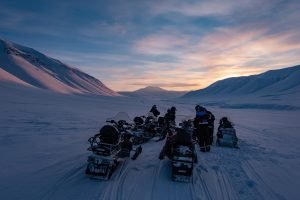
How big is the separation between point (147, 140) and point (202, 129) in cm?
294

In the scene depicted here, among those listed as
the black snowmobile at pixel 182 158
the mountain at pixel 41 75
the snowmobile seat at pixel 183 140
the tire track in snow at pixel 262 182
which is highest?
the mountain at pixel 41 75

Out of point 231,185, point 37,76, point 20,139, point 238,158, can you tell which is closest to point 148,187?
point 231,185

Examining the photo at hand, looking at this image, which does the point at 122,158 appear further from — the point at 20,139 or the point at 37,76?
the point at 37,76

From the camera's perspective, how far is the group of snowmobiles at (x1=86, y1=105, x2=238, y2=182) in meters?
7.94

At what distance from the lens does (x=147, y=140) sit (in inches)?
559

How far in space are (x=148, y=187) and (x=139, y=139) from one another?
227 inches

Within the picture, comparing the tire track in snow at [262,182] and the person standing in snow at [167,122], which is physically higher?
the person standing in snow at [167,122]

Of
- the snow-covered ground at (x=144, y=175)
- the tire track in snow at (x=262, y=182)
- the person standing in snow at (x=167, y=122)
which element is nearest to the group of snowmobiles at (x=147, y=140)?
the snow-covered ground at (x=144, y=175)

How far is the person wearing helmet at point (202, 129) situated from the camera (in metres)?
12.2

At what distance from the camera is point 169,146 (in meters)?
9.64

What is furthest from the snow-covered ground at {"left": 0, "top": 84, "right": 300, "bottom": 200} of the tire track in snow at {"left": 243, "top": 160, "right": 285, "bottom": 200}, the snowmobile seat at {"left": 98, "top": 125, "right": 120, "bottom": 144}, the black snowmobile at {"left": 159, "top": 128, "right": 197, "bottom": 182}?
the snowmobile seat at {"left": 98, "top": 125, "right": 120, "bottom": 144}

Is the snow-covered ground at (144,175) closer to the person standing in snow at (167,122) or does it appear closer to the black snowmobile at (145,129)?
the black snowmobile at (145,129)

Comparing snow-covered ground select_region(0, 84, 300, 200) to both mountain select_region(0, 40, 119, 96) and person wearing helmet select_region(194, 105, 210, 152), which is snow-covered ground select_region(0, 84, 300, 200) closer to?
person wearing helmet select_region(194, 105, 210, 152)

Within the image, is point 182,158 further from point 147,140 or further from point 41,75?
point 41,75
